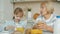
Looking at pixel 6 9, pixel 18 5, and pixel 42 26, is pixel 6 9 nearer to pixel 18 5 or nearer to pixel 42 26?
pixel 18 5

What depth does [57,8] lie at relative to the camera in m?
1.07

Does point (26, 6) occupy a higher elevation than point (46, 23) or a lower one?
higher

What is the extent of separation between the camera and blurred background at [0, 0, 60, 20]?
1075mm

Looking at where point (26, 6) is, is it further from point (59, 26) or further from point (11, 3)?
point (59, 26)

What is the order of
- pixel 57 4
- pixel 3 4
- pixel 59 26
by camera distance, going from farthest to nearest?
pixel 3 4 < pixel 57 4 < pixel 59 26

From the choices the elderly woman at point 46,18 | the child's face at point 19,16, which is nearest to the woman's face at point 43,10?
the elderly woman at point 46,18

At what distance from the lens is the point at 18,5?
114cm

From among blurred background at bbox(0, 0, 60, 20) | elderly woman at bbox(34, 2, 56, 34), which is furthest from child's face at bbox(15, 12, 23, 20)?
elderly woman at bbox(34, 2, 56, 34)

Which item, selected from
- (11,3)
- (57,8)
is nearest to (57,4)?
(57,8)

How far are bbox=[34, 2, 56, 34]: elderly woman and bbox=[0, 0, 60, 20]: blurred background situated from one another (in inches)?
1.4

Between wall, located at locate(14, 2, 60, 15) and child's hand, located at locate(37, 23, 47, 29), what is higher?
wall, located at locate(14, 2, 60, 15)

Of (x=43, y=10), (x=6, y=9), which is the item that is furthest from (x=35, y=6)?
(x=6, y=9)

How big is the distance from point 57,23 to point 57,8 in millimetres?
167

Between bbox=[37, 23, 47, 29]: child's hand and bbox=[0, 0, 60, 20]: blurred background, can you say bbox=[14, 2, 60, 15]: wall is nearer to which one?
bbox=[0, 0, 60, 20]: blurred background
